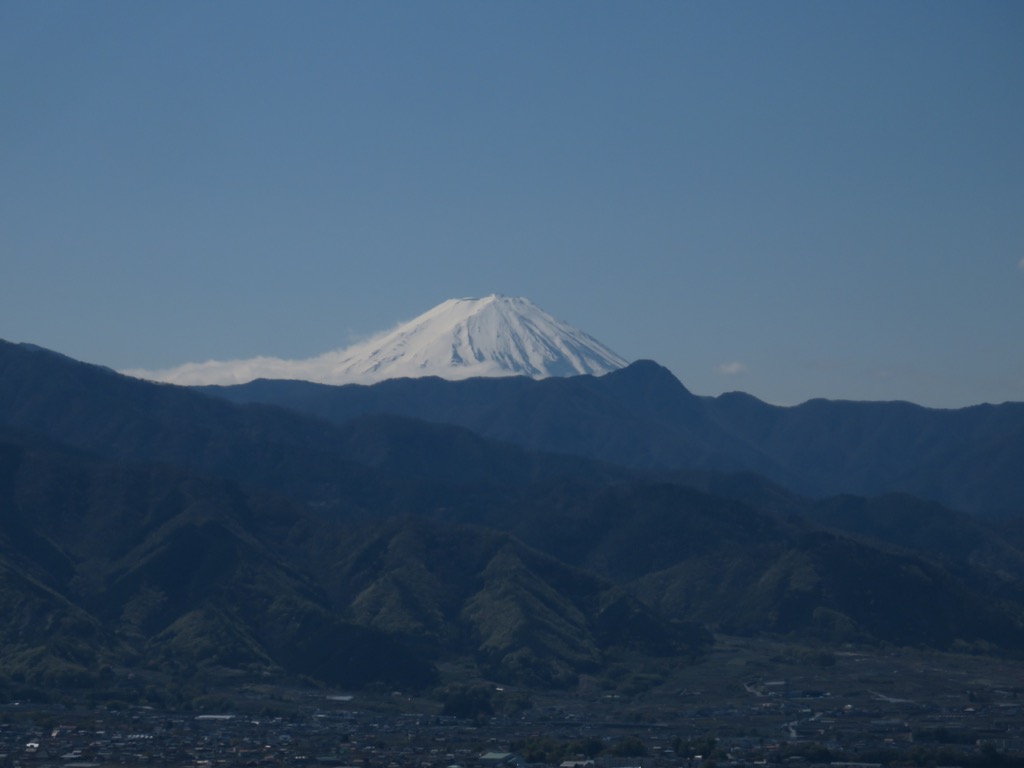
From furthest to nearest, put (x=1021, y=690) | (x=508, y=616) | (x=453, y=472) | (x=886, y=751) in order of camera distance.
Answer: (x=453, y=472) → (x=508, y=616) → (x=1021, y=690) → (x=886, y=751)

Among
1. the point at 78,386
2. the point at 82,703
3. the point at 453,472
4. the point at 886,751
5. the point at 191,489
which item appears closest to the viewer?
the point at 886,751

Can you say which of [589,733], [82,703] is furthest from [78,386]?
[589,733]

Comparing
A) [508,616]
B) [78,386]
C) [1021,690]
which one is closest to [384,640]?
[508,616]

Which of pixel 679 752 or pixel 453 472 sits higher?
pixel 453 472

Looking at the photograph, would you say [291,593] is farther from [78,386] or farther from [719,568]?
[78,386]

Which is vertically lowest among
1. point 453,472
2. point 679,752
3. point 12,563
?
point 679,752

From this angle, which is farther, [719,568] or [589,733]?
[719,568]
